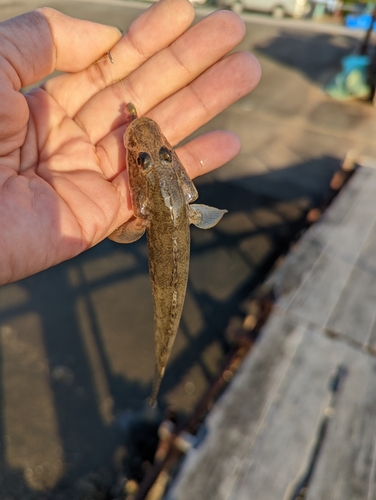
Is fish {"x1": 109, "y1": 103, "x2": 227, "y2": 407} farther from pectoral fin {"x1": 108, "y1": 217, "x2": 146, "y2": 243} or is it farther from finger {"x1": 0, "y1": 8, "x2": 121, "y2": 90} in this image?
finger {"x1": 0, "y1": 8, "x2": 121, "y2": 90}

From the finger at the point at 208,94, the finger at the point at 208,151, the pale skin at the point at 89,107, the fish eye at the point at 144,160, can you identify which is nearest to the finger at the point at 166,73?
the pale skin at the point at 89,107

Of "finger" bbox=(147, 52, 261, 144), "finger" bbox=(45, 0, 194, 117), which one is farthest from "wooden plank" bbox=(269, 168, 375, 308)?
"finger" bbox=(45, 0, 194, 117)

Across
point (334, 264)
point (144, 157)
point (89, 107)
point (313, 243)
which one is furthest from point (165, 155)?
point (313, 243)

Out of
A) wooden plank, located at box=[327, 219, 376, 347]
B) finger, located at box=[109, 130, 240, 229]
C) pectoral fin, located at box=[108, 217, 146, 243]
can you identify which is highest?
finger, located at box=[109, 130, 240, 229]

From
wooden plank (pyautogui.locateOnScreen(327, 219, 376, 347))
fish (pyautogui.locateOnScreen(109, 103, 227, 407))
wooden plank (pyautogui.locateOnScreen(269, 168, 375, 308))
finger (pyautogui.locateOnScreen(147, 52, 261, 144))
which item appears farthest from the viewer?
wooden plank (pyautogui.locateOnScreen(269, 168, 375, 308))

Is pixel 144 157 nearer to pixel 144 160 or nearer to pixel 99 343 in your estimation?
pixel 144 160

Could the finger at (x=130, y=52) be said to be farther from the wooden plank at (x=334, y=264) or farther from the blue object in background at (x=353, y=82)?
the blue object in background at (x=353, y=82)
